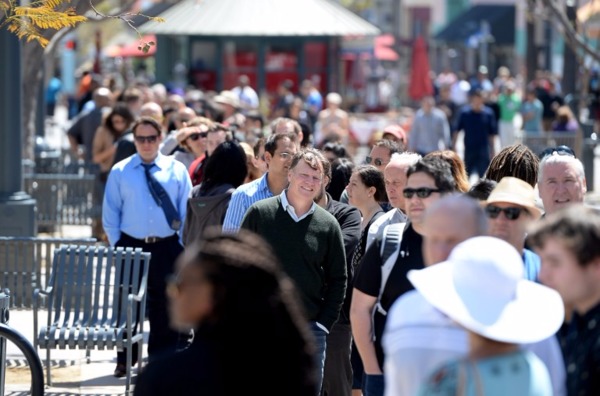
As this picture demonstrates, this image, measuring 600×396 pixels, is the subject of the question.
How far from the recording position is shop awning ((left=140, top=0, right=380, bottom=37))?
29453 millimetres

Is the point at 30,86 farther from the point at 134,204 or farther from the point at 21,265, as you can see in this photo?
the point at 134,204

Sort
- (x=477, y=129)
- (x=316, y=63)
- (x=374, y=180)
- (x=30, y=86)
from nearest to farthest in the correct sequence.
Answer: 1. (x=374, y=180)
2. (x=30, y=86)
3. (x=477, y=129)
4. (x=316, y=63)

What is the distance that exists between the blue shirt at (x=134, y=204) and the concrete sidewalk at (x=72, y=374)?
1.00 meters

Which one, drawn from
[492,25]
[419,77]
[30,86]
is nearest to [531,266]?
[30,86]

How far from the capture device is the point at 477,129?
20.6 meters

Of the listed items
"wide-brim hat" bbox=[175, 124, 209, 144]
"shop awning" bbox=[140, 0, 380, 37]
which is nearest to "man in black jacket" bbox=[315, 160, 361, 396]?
"wide-brim hat" bbox=[175, 124, 209, 144]

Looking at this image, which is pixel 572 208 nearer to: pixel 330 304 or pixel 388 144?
pixel 330 304

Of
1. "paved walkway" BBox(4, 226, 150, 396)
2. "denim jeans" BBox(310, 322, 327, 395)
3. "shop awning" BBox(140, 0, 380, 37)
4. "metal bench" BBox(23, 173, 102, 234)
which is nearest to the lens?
"denim jeans" BBox(310, 322, 327, 395)

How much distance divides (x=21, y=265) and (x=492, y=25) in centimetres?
5170

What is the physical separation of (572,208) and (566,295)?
27 centimetres

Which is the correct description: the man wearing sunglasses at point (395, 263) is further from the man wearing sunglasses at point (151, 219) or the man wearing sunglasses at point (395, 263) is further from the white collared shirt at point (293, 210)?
the man wearing sunglasses at point (151, 219)

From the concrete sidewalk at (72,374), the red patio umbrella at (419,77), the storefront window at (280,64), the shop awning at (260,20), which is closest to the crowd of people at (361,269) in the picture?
the concrete sidewalk at (72,374)

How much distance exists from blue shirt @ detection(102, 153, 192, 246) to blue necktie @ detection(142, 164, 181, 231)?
0.02 meters

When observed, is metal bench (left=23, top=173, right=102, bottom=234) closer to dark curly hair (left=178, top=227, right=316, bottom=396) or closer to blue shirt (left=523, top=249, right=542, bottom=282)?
blue shirt (left=523, top=249, right=542, bottom=282)
